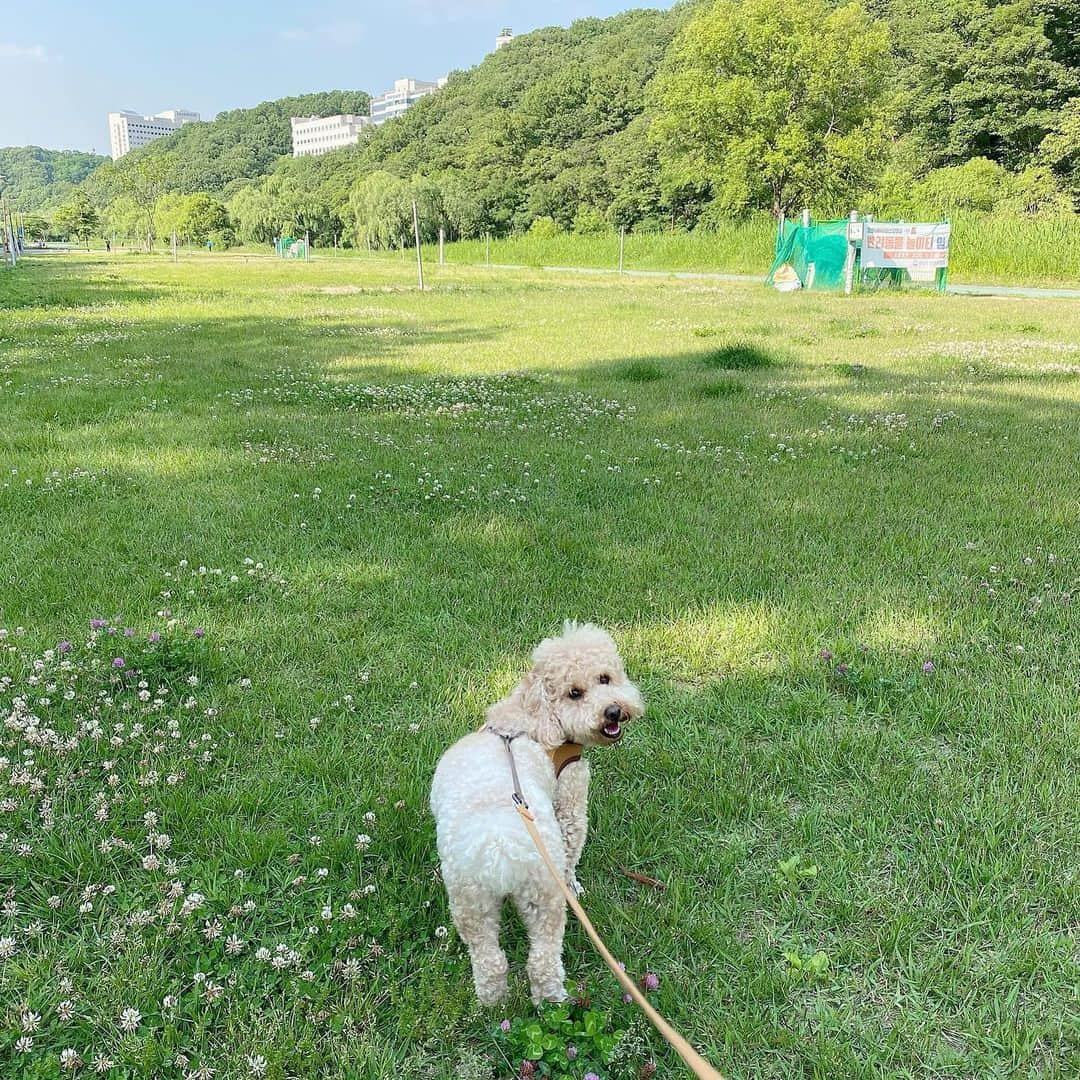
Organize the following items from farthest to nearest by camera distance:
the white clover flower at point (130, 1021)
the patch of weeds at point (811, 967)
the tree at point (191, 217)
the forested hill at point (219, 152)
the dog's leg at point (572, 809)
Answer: the forested hill at point (219, 152) < the tree at point (191, 217) < the dog's leg at point (572, 809) < the patch of weeds at point (811, 967) < the white clover flower at point (130, 1021)

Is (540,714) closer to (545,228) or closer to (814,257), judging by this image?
(814,257)

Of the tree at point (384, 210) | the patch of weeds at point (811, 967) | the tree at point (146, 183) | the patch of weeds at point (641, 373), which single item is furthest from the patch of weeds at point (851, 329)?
the tree at point (146, 183)

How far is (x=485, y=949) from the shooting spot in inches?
95.8

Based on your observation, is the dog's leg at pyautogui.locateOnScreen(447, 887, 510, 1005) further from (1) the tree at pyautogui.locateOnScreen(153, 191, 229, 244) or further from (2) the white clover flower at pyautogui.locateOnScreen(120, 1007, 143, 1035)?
(1) the tree at pyautogui.locateOnScreen(153, 191, 229, 244)

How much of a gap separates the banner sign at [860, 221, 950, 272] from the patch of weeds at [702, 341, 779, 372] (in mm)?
18020

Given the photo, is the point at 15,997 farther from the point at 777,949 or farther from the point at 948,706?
the point at 948,706

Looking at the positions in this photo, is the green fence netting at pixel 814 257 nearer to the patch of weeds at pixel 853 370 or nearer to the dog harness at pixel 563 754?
the patch of weeds at pixel 853 370

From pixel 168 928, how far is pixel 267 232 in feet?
383

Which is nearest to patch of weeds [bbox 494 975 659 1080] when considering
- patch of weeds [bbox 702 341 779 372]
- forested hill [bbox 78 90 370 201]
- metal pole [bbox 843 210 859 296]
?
patch of weeds [bbox 702 341 779 372]

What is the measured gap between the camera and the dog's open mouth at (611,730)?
8.80ft

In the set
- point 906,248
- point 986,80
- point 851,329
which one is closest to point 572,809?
point 851,329

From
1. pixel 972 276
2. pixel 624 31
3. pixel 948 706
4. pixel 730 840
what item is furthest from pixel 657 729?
pixel 624 31

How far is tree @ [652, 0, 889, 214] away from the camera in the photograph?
41281 millimetres

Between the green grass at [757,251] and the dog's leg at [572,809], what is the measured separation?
38.0m
